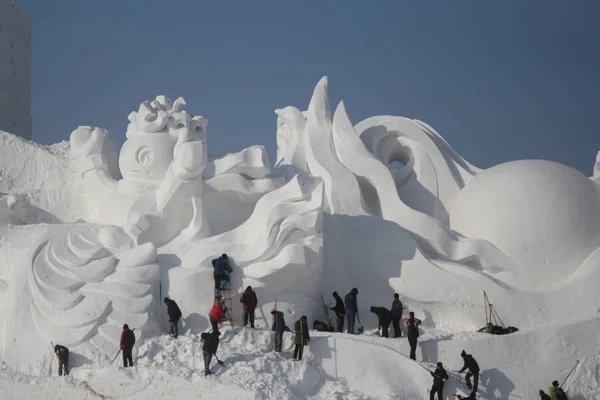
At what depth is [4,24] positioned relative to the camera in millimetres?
26797

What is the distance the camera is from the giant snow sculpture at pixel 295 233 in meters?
18.8

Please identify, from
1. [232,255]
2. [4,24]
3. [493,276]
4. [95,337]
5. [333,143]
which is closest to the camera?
[95,337]

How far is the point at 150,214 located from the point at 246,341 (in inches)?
136

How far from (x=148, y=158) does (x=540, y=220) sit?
7.50 meters

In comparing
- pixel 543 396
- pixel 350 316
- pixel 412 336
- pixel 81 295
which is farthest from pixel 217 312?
pixel 543 396

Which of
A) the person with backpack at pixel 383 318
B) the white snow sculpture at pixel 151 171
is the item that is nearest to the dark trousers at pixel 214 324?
the white snow sculpture at pixel 151 171

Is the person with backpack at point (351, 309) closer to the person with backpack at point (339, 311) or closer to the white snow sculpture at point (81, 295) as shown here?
the person with backpack at point (339, 311)

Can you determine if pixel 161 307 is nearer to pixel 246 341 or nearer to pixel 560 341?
pixel 246 341

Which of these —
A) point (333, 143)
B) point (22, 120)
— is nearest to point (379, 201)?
point (333, 143)

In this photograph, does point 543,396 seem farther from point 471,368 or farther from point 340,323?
point 340,323

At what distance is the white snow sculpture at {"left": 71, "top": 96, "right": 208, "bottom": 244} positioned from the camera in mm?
20328

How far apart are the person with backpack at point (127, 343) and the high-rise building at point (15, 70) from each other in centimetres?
1029

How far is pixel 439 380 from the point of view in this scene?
57.9 ft

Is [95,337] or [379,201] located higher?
[379,201]
